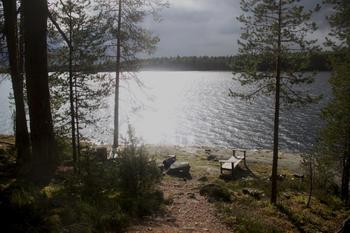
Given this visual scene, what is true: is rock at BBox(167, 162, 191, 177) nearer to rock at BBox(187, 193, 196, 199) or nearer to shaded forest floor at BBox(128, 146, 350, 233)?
shaded forest floor at BBox(128, 146, 350, 233)

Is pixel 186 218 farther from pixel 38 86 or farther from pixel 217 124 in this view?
pixel 217 124

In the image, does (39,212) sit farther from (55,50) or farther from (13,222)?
(55,50)

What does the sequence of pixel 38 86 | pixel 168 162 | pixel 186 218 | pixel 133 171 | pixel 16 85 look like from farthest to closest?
pixel 168 162 < pixel 16 85 < pixel 133 171 < pixel 186 218 < pixel 38 86

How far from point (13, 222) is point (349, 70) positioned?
902 inches

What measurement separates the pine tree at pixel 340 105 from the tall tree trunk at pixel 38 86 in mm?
19769

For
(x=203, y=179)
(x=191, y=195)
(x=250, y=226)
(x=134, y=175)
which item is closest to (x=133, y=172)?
(x=134, y=175)

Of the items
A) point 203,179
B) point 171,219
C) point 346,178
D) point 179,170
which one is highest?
point 171,219

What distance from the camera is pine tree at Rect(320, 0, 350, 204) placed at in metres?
23.7

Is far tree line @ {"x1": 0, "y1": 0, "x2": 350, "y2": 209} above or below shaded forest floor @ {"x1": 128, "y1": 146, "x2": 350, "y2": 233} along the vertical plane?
above

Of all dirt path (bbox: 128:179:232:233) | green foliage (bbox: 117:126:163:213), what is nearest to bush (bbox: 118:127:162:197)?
green foliage (bbox: 117:126:163:213)

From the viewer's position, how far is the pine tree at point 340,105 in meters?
23.7

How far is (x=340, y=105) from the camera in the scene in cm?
2384

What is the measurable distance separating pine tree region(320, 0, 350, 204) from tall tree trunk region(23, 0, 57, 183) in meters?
19.8

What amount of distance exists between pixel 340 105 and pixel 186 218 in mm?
16189
